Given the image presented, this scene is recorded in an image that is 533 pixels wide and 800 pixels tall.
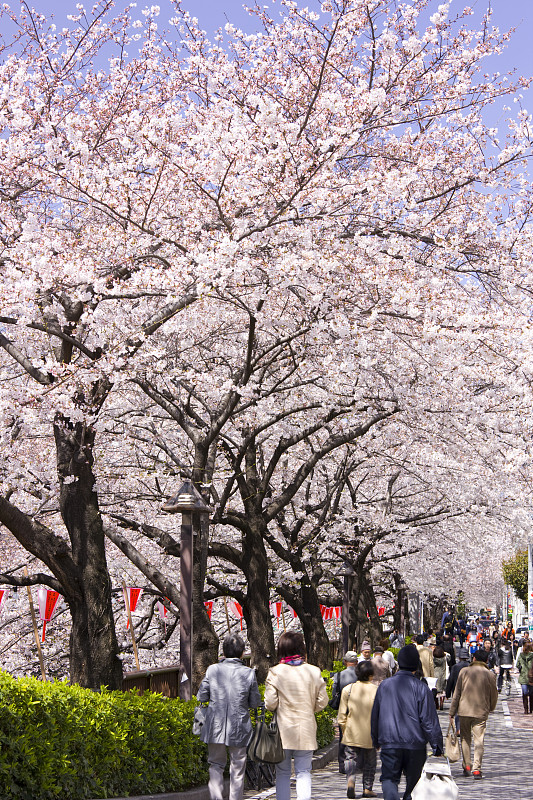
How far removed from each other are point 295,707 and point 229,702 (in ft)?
1.91

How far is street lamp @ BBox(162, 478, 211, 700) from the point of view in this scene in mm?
11531

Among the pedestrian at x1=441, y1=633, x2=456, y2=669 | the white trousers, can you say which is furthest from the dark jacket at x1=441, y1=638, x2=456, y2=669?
the white trousers

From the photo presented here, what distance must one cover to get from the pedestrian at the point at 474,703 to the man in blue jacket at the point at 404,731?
5.71 m

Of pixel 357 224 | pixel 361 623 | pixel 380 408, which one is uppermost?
pixel 357 224

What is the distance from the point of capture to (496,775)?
13.1 m

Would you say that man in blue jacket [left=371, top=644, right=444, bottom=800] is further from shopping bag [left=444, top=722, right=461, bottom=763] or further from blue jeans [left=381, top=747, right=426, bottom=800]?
shopping bag [left=444, top=722, right=461, bottom=763]

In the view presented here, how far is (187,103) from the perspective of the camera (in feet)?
45.8

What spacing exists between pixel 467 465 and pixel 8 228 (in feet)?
40.6

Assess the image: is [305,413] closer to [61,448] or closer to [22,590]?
[61,448]

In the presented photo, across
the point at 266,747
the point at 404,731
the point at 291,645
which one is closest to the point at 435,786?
the point at 404,731

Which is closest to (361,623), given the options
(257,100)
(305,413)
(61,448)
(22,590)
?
(22,590)

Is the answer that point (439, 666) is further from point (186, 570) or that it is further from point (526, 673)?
point (186, 570)

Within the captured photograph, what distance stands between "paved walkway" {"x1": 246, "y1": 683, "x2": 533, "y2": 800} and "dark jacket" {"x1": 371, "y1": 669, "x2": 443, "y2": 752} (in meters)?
3.40

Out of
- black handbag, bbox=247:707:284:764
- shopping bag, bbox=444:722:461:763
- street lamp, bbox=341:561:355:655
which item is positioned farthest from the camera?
street lamp, bbox=341:561:355:655
